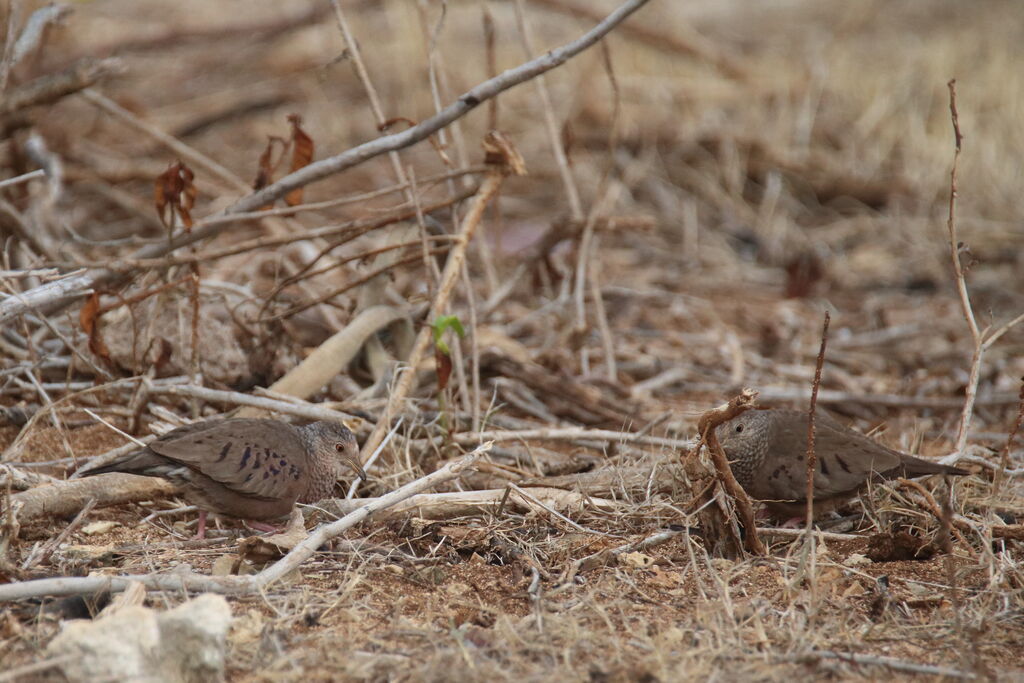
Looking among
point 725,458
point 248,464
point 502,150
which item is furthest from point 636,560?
point 502,150

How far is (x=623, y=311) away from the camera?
24.2ft

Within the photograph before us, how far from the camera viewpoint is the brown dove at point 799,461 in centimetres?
404

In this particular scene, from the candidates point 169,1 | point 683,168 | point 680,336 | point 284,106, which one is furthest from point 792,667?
point 169,1

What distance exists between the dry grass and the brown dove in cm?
15

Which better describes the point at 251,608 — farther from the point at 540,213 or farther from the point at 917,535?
the point at 540,213

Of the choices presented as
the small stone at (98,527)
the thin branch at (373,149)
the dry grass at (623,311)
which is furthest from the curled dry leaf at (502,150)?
the small stone at (98,527)

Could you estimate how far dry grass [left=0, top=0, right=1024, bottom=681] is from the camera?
3.24 meters

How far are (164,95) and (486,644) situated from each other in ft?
26.2

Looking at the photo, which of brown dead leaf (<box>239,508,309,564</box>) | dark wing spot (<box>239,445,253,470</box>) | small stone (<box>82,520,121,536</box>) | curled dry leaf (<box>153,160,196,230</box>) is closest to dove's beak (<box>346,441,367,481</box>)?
dark wing spot (<box>239,445,253,470</box>)

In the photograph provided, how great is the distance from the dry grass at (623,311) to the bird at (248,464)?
235 mm

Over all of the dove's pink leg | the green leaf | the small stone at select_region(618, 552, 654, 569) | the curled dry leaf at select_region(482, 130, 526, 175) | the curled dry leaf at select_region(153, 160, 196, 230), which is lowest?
the small stone at select_region(618, 552, 654, 569)

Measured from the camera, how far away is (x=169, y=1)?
11688 mm

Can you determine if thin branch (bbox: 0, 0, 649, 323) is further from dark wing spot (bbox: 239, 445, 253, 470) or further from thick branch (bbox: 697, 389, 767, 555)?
thick branch (bbox: 697, 389, 767, 555)

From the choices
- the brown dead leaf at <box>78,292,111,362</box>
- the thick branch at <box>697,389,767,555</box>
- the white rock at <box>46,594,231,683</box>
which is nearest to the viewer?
the white rock at <box>46,594,231,683</box>
